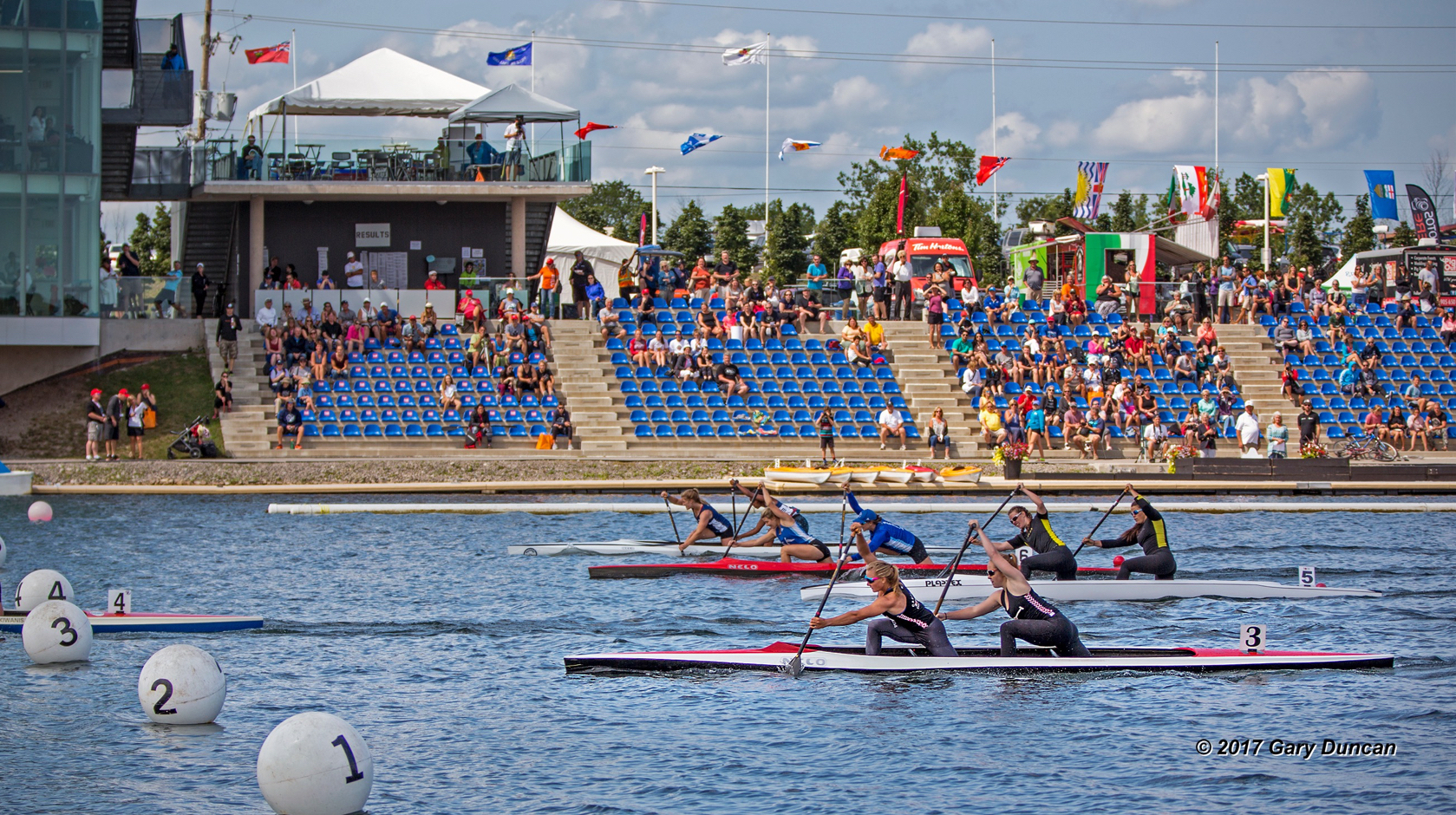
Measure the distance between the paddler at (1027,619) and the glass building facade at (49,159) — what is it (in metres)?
→ 26.6

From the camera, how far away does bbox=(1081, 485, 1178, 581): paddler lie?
62.4 feet

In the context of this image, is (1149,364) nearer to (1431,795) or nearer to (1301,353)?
(1301,353)

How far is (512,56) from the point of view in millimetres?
39281

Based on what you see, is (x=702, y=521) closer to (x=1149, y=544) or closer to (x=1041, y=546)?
(x=1041, y=546)

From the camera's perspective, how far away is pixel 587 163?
38.0m

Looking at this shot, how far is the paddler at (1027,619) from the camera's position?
1391cm

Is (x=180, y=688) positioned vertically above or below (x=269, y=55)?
below

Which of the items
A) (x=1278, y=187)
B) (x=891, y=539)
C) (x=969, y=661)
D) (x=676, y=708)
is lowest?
(x=676, y=708)

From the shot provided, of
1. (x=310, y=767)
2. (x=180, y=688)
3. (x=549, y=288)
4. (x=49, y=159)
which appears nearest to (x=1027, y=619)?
(x=310, y=767)

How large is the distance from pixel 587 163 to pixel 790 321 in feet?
22.7

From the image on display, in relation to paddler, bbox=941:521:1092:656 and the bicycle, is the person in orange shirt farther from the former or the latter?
paddler, bbox=941:521:1092:656

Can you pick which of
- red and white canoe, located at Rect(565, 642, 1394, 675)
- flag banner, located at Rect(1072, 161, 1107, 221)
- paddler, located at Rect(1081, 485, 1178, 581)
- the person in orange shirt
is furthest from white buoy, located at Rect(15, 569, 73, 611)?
flag banner, located at Rect(1072, 161, 1107, 221)

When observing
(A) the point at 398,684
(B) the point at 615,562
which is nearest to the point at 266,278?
(B) the point at 615,562

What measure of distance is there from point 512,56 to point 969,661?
2906 centimetres
